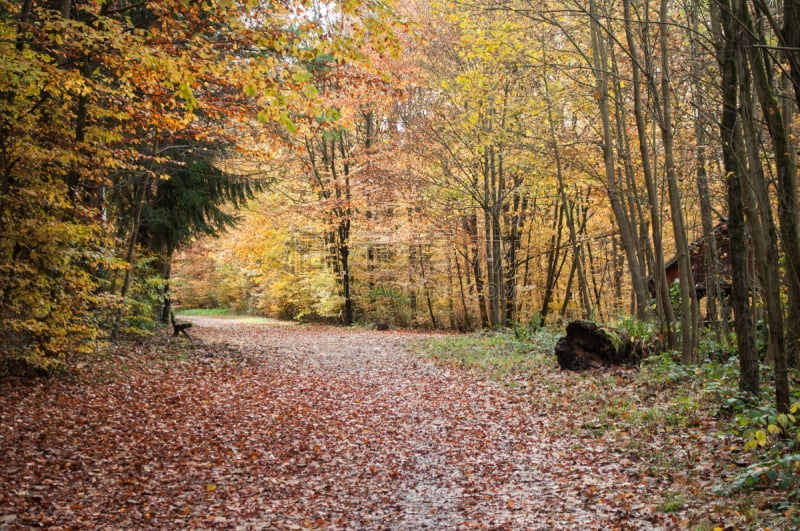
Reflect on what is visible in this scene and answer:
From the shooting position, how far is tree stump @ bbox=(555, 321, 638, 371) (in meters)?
10.5

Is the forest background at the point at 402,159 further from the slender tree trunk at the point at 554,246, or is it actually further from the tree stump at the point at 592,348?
the tree stump at the point at 592,348

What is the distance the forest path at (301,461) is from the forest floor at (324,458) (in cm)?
2

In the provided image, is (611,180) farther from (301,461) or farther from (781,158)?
(301,461)

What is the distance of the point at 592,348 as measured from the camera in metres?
10.9

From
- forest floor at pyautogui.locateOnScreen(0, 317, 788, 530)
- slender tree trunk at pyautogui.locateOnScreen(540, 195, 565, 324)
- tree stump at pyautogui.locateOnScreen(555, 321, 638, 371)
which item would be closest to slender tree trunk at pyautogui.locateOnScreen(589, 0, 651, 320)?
tree stump at pyautogui.locateOnScreen(555, 321, 638, 371)

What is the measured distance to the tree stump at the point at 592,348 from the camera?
34.6 ft

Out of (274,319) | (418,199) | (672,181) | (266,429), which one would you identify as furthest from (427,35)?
(274,319)

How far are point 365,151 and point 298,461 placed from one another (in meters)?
18.5

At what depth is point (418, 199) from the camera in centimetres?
2211

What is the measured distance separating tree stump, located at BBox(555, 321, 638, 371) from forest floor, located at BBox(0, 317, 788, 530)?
50 cm

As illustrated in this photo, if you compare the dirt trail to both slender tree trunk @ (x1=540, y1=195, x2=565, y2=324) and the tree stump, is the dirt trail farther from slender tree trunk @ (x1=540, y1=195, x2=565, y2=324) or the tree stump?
slender tree trunk @ (x1=540, y1=195, x2=565, y2=324)

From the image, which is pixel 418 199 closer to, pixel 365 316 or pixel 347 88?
pixel 365 316

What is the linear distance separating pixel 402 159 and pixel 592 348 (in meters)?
12.8

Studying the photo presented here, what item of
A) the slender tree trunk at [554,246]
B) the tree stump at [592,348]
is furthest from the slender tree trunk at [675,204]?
the slender tree trunk at [554,246]
